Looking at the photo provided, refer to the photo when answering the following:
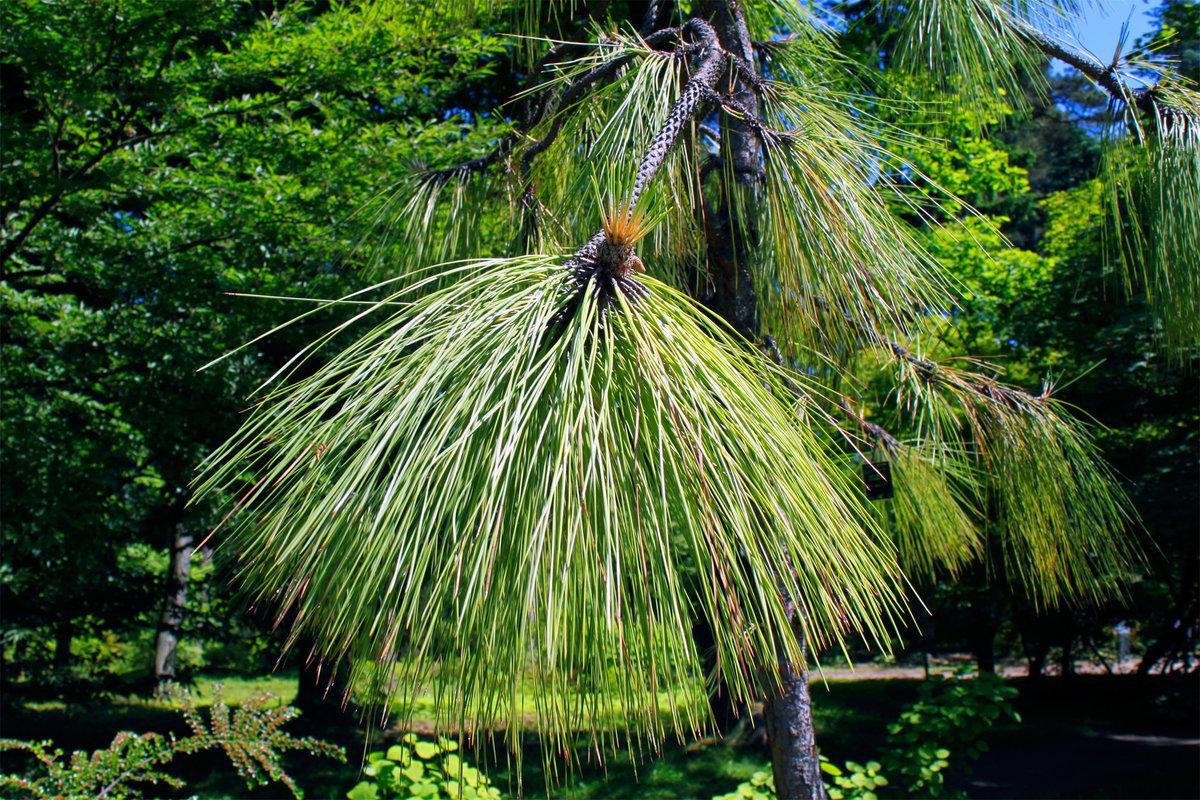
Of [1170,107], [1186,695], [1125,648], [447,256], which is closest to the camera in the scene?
[1170,107]

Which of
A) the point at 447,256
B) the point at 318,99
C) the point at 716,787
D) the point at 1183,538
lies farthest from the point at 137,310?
the point at 1183,538

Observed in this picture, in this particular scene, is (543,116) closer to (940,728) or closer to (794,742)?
(794,742)

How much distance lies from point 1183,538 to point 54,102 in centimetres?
789

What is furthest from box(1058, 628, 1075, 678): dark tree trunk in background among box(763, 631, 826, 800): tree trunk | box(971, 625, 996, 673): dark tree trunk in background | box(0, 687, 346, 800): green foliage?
box(763, 631, 826, 800): tree trunk

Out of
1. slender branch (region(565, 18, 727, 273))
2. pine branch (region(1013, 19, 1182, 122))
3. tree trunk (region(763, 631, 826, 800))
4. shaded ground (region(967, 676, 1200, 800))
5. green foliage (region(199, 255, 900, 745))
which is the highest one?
pine branch (region(1013, 19, 1182, 122))

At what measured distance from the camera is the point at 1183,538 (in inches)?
272

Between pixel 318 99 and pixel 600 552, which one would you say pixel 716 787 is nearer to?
pixel 318 99

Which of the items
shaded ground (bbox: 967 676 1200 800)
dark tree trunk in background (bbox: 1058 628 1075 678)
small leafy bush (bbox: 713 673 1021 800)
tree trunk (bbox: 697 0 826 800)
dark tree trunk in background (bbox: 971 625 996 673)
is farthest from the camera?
dark tree trunk in background (bbox: 1058 628 1075 678)

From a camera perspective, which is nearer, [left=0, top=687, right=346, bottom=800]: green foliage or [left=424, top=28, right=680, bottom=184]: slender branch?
[left=424, top=28, right=680, bottom=184]: slender branch

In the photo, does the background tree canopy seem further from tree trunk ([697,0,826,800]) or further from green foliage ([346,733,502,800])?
green foliage ([346,733,502,800])

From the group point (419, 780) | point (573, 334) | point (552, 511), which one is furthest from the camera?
point (419, 780)

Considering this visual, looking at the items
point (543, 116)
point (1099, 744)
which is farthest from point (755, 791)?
point (1099, 744)

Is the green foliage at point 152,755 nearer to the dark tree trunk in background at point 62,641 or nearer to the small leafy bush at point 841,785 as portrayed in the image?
the small leafy bush at point 841,785

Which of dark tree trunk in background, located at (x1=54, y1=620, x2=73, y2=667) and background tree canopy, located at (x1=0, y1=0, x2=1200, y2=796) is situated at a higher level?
background tree canopy, located at (x1=0, y1=0, x2=1200, y2=796)
